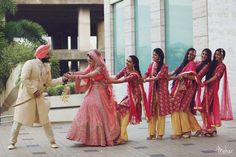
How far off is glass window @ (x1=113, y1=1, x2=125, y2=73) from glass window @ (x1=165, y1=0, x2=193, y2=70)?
12.6 ft

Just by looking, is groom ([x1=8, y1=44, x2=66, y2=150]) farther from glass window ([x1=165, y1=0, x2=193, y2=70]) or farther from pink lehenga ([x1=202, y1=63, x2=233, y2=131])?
glass window ([x1=165, y1=0, x2=193, y2=70])

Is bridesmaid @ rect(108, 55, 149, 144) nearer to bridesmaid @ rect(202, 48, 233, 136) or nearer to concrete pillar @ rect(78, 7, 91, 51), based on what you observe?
bridesmaid @ rect(202, 48, 233, 136)

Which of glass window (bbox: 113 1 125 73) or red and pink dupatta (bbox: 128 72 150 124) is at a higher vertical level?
glass window (bbox: 113 1 125 73)

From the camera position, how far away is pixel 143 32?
691 inches

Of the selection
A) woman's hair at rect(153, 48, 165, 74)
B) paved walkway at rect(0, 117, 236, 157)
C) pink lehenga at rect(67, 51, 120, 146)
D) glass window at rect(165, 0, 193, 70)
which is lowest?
paved walkway at rect(0, 117, 236, 157)

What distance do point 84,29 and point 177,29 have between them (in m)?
21.5

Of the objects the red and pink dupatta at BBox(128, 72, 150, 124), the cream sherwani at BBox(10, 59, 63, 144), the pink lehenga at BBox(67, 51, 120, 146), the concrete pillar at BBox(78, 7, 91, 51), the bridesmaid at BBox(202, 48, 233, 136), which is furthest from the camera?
the concrete pillar at BBox(78, 7, 91, 51)

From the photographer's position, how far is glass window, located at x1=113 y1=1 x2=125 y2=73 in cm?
1952

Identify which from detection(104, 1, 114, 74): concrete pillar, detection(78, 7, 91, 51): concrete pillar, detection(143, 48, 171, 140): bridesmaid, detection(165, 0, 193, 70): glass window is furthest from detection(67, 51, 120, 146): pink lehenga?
detection(78, 7, 91, 51): concrete pillar

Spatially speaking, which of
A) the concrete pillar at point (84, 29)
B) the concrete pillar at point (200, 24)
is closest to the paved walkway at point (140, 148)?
the concrete pillar at point (200, 24)

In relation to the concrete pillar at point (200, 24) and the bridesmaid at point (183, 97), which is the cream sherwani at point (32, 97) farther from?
the concrete pillar at point (200, 24)

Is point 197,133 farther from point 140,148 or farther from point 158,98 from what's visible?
point 140,148

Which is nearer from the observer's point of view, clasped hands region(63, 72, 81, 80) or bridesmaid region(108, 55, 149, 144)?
clasped hands region(63, 72, 81, 80)

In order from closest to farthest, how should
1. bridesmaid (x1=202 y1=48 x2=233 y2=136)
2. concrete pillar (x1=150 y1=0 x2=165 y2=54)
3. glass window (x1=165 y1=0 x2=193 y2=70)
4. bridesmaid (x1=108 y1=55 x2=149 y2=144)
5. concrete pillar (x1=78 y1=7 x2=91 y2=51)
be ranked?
bridesmaid (x1=108 y1=55 x2=149 y2=144) → bridesmaid (x1=202 y1=48 x2=233 y2=136) → glass window (x1=165 y1=0 x2=193 y2=70) → concrete pillar (x1=150 y1=0 x2=165 y2=54) → concrete pillar (x1=78 y1=7 x2=91 y2=51)
